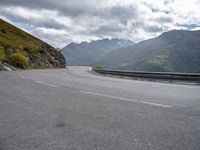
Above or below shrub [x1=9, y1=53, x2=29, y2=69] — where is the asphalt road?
below

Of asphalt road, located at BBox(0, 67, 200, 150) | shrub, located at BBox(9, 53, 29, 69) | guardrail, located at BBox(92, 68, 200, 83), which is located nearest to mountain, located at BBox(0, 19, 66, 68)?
shrub, located at BBox(9, 53, 29, 69)

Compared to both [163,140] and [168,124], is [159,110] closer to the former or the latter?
[168,124]

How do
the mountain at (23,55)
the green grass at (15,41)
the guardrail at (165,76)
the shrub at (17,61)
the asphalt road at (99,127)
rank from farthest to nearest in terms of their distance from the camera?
1. the green grass at (15,41)
2. the mountain at (23,55)
3. the shrub at (17,61)
4. the guardrail at (165,76)
5. the asphalt road at (99,127)

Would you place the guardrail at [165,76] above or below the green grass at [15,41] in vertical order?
below

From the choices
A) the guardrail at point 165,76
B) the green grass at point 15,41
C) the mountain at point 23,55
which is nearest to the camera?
the guardrail at point 165,76

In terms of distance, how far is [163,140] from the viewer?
12.0 feet

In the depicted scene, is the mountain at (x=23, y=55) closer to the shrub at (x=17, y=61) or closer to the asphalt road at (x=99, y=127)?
the shrub at (x=17, y=61)

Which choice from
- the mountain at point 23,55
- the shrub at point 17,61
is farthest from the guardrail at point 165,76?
the mountain at point 23,55

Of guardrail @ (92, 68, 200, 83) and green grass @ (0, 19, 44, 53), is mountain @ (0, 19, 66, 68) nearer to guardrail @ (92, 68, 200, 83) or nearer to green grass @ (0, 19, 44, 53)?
green grass @ (0, 19, 44, 53)

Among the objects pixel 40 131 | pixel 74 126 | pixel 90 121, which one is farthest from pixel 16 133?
pixel 90 121

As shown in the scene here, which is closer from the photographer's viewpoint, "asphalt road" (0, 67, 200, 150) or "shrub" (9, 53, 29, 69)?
"asphalt road" (0, 67, 200, 150)

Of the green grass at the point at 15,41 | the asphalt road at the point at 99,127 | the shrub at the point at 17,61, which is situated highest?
the green grass at the point at 15,41

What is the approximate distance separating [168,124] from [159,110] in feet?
4.24

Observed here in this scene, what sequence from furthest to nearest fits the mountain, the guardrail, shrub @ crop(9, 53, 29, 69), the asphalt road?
the mountain, shrub @ crop(9, 53, 29, 69), the guardrail, the asphalt road
